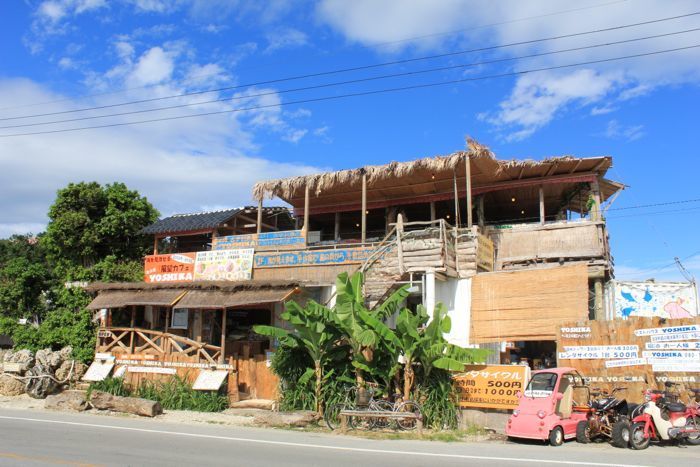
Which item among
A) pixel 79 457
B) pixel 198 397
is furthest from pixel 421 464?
pixel 198 397

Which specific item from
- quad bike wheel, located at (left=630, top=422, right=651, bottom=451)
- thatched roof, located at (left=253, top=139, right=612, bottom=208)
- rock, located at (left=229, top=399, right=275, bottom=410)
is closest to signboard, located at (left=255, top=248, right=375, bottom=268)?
thatched roof, located at (left=253, top=139, right=612, bottom=208)

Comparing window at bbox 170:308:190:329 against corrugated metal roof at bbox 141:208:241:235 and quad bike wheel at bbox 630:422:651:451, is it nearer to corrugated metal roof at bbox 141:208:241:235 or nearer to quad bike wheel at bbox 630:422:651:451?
corrugated metal roof at bbox 141:208:241:235

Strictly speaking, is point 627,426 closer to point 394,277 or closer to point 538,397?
point 538,397

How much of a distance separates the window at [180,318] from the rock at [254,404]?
197 inches

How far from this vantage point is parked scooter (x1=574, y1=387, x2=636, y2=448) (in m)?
10.4

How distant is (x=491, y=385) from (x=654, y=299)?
7728mm

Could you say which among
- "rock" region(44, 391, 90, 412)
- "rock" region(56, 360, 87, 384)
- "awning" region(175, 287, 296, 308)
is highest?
"awning" region(175, 287, 296, 308)

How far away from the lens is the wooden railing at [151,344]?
17969mm

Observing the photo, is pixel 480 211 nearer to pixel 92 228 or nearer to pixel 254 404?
pixel 254 404

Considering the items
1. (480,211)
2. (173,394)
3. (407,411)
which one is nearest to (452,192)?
(480,211)

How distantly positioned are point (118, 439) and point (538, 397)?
8.07 m

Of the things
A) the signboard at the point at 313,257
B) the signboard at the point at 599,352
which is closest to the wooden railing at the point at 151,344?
the signboard at the point at 313,257

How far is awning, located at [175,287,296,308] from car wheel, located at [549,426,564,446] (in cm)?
846

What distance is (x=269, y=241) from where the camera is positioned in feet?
64.6
